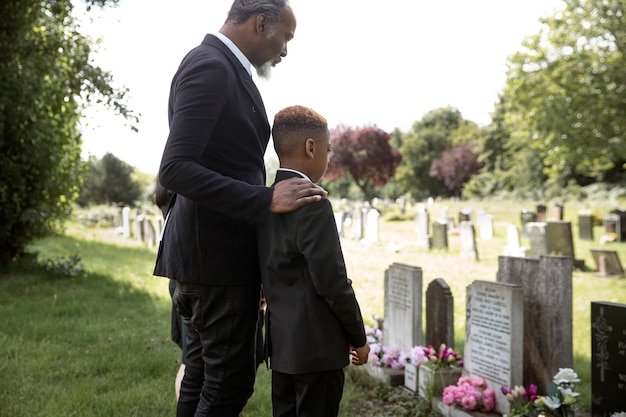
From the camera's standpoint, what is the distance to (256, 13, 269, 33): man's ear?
2.22 m

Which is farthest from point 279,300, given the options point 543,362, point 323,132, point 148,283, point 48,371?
point 148,283

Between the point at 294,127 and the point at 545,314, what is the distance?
2.79 meters

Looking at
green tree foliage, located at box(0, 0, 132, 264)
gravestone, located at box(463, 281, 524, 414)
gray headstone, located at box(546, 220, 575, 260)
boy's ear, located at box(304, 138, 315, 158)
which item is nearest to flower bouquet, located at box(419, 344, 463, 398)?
gravestone, located at box(463, 281, 524, 414)

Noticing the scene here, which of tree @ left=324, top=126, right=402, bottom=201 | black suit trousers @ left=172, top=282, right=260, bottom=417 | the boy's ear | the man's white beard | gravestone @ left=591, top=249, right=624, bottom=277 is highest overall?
tree @ left=324, top=126, right=402, bottom=201

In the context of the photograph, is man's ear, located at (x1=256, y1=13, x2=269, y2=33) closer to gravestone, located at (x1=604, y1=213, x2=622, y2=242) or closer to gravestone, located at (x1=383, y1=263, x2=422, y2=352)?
gravestone, located at (x1=383, y1=263, x2=422, y2=352)

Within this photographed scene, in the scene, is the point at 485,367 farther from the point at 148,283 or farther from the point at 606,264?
the point at 606,264

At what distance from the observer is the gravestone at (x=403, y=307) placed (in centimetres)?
480

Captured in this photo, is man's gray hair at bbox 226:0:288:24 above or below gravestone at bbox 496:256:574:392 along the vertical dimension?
above

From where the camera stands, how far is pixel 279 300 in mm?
2164

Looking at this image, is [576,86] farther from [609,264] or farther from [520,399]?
[520,399]

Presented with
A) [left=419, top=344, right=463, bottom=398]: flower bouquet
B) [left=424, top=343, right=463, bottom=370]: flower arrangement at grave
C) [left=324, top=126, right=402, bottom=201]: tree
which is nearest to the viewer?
[left=419, top=344, right=463, bottom=398]: flower bouquet

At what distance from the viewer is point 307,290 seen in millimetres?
2129

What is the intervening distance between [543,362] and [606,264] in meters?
7.64

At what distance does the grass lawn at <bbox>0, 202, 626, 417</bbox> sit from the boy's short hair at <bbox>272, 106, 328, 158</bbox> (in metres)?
2.29
